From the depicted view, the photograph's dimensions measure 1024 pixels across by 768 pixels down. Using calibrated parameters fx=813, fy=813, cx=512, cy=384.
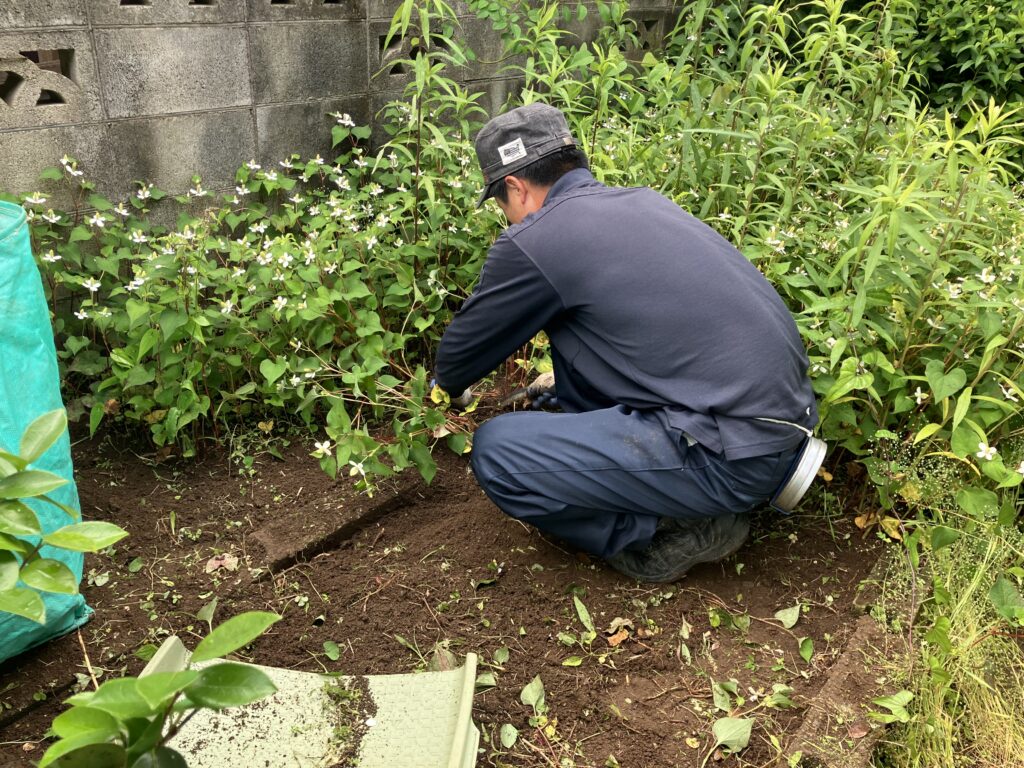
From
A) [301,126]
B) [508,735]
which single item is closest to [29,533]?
[508,735]

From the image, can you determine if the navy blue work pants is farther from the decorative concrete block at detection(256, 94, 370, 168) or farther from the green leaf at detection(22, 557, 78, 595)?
the decorative concrete block at detection(256, 94, 370, 168)

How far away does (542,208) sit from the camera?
2404mm

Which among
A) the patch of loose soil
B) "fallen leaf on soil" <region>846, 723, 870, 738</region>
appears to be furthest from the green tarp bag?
"fallen leaf on soil" <region>846, 723, 870, 738</region>

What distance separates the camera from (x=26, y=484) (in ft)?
3.71

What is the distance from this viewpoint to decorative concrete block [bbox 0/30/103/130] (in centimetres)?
278

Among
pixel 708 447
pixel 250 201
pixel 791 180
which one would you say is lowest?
pixel 708 447

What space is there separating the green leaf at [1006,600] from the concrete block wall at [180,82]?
321 centimetres

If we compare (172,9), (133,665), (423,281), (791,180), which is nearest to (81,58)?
(172,9)

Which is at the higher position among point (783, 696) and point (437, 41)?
point (437, 41)

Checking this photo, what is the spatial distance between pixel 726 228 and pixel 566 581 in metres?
1.56

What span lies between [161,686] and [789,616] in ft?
6.61

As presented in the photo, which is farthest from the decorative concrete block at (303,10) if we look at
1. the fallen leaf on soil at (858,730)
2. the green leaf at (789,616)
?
the fallen leaf on soil at (858,730)

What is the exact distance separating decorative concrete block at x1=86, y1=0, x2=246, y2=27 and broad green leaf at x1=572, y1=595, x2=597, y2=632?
261cm

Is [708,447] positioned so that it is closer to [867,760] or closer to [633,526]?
[633,526]
